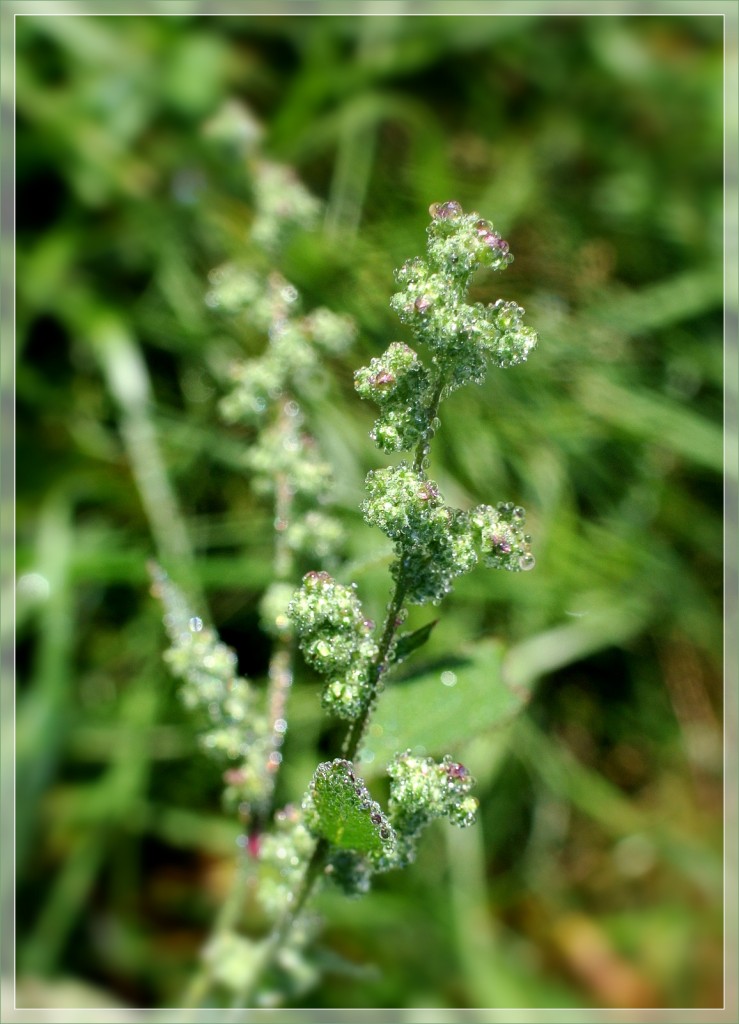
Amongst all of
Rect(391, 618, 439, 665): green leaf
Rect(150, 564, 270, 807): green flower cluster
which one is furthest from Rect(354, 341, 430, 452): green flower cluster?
Rect(150, 564, 270, 807): green flower cluster

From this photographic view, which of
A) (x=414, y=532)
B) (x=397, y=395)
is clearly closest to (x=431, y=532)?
(x=414, y=532)

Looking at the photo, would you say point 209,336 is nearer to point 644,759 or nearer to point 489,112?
point 489,112

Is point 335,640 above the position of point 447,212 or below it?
below

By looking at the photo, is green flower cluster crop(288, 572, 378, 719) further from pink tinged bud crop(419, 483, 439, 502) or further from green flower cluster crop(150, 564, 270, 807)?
green flower cluster crop(150, 564, 270, 807)

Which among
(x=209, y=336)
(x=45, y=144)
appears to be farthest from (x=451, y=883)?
(x=45, y=144)

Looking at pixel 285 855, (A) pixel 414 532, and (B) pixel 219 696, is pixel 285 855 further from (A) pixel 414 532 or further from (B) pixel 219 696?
(A) pixel 414 532

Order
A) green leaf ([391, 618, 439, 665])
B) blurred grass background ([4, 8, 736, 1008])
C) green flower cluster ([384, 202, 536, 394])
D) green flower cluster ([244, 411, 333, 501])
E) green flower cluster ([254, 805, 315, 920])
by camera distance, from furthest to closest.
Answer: blurred grass background ([4, 8, 736, 1008]) < green flower cluster ([244, 411, 333, 501]) < green flower cluster ([254, 805, 315, 920]) < green leaf ([391, 618, 439, 665]) < green flower cluster ([384, 202, 536, 394])
